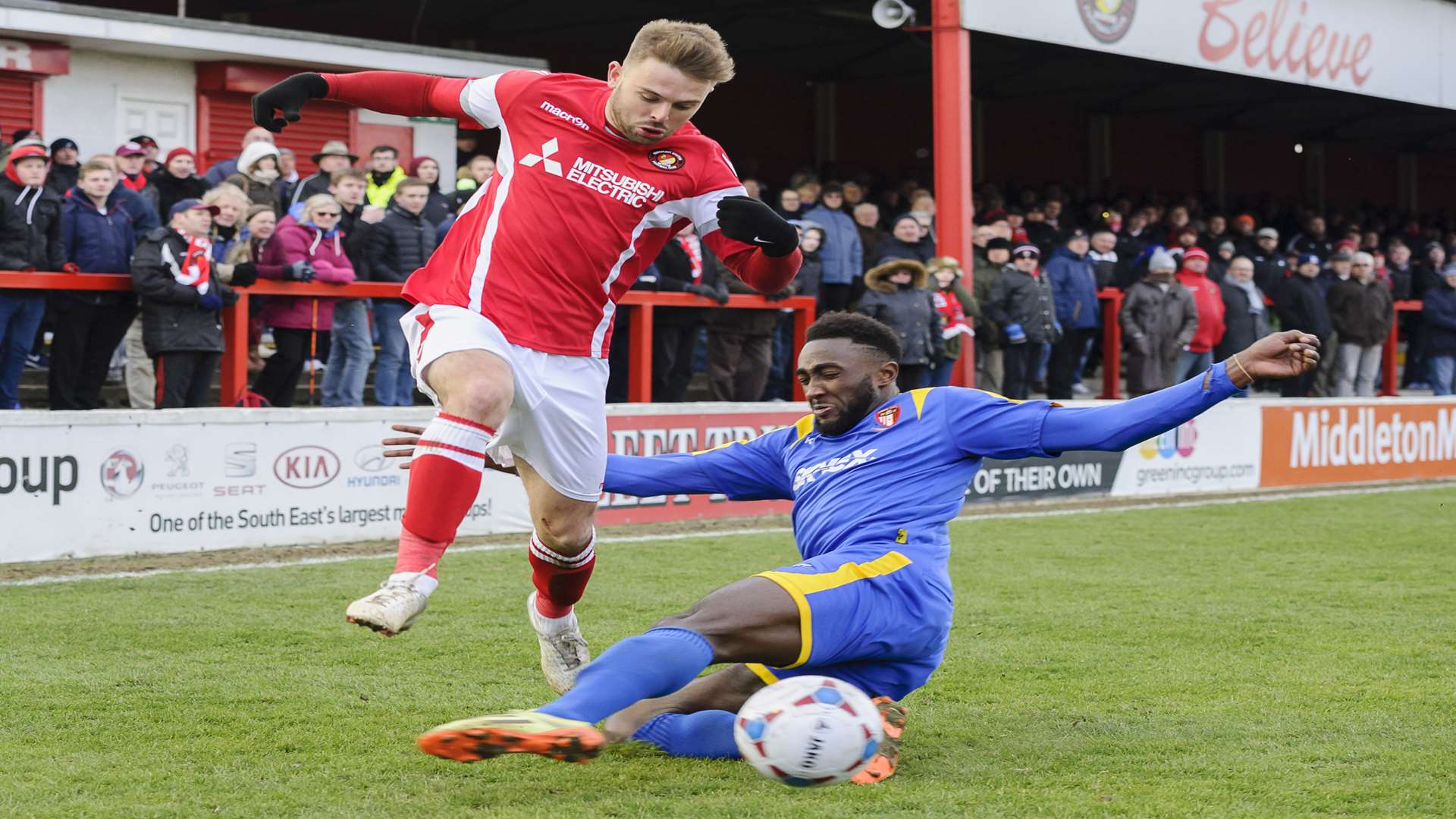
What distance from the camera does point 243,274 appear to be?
10.5 m

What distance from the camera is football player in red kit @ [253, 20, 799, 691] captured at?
4.86m

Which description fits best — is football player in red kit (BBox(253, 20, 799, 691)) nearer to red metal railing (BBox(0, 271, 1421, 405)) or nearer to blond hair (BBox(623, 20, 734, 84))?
blond hair (BBox(623, 20, 734, 84))

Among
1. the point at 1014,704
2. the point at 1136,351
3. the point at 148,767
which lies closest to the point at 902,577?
the point at 1014,704

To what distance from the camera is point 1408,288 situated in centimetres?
2134

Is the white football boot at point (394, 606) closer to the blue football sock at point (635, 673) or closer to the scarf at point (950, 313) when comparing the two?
the blue football sock at point (635, 673)

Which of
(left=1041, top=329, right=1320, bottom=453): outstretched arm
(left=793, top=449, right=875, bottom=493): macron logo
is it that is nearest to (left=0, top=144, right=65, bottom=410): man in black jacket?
(left=793, top=449, right=875, bottom=493): macron logo

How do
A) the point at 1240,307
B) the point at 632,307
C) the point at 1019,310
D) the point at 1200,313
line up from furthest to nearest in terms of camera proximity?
the point at 1240,307
the point at 1200,313
the point at 1019,310
the point at 632,307

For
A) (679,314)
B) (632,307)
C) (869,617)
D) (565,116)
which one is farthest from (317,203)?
(869,617)

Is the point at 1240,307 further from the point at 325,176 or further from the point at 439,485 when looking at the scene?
the point at 439,485

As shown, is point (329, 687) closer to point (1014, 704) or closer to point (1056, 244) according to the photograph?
point (1014, 704)

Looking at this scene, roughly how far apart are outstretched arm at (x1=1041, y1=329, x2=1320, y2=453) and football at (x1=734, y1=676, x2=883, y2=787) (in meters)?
1.06

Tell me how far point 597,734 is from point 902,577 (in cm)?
124

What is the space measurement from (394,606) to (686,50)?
180cm

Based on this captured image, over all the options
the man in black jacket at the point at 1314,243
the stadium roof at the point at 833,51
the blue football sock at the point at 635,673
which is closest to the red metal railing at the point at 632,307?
the stadium roof at the point at 833,51
